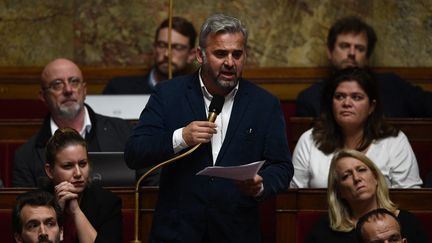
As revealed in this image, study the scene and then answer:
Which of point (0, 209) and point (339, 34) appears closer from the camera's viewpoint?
point (0, 209)

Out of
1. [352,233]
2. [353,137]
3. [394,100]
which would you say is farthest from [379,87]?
[352,233]

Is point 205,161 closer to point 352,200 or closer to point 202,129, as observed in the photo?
point 202,129

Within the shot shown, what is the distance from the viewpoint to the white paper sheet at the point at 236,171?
3096mm

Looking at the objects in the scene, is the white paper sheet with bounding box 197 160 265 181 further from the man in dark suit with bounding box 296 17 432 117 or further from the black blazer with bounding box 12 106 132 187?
the man in dark suit with bounding box 296 17 432 117

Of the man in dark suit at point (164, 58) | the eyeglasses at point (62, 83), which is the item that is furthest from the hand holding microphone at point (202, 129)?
the man in dark suit at point (164, 58)

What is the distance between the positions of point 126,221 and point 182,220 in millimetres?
575

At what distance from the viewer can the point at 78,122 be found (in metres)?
4.52

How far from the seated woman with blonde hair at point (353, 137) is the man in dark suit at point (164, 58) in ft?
3.11

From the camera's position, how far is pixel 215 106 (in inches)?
127

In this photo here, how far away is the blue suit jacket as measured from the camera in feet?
10.9

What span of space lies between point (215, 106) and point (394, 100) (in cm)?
192

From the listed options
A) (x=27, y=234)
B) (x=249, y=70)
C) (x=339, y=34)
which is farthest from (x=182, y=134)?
(x=249, y=70)

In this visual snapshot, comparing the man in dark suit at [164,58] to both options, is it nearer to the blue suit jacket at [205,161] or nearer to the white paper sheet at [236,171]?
the blue suit jacket at [205,161]

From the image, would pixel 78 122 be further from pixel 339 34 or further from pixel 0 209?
pixel 339 34
